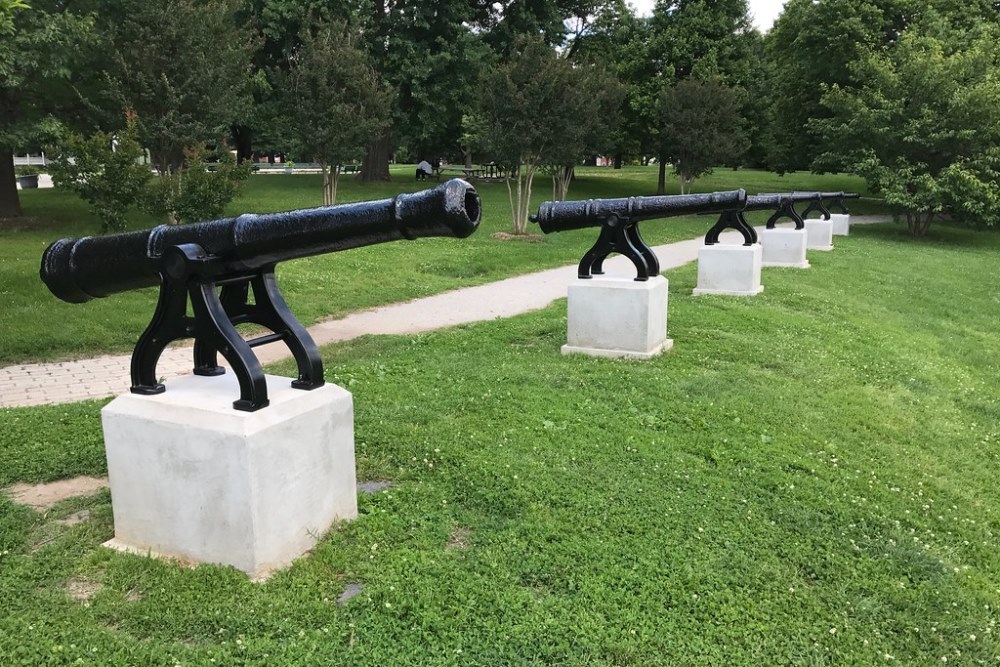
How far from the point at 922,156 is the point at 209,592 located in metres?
25.0

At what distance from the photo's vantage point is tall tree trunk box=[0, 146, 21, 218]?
1762 cm

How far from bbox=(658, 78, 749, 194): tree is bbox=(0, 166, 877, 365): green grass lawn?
2164mm

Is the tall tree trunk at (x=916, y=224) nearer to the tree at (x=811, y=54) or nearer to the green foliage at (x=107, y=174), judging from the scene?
the tree at (x=811, y=54)

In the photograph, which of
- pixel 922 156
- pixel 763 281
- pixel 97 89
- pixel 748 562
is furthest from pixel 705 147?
pixel 748 562

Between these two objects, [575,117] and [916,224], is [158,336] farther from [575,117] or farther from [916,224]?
[916,224]

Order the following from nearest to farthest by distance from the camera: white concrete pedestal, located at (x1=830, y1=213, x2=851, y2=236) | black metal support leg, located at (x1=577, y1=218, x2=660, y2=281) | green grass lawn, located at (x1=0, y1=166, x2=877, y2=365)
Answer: black metal support leg, located at (x1=577, y1=218, x2=660, y2=281) < green grass lawn, located at (x1=0, y1=166, x2=877, y2=365) < white concrete pedestal, located at (x1=830, y1=213, x2=851, y2=236)

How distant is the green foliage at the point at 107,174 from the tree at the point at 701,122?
17.8 meters

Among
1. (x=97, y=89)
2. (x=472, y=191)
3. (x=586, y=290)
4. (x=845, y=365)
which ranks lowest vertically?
(x=845, y=365)

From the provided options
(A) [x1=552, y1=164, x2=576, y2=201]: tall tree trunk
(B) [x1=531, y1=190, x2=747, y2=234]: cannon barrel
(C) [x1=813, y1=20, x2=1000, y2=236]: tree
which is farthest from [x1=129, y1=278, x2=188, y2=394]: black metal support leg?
(C) [x1=813, y1=20, x2=1000, y2=236]: tree

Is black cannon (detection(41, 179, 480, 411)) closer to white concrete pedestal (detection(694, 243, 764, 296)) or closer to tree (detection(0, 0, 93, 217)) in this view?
white concrete pedestal (detection(694, 243, 764, 296))

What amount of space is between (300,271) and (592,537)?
9454 mm

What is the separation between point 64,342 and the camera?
8.02m

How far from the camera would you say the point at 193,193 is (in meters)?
12.2

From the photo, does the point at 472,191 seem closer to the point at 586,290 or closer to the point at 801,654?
the point at 801,654
